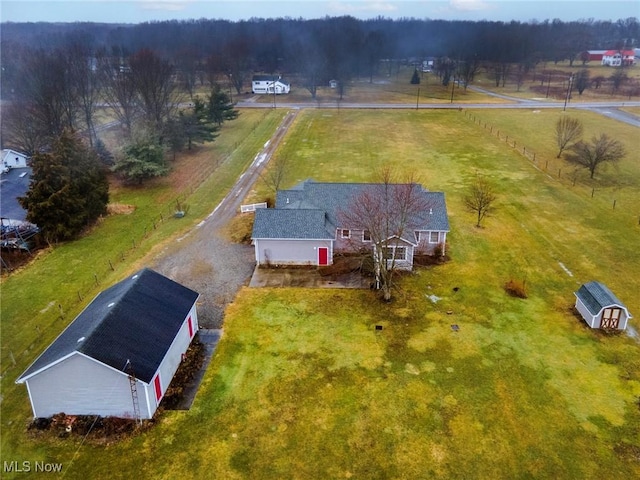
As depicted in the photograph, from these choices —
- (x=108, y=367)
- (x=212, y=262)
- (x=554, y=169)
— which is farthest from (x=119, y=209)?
(x=554, y=169)

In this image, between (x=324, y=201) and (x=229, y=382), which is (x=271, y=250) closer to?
(x=324, y=201)

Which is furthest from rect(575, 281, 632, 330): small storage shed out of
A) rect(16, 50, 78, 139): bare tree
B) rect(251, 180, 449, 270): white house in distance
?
rect(16, 50, 78, 139): bare tree

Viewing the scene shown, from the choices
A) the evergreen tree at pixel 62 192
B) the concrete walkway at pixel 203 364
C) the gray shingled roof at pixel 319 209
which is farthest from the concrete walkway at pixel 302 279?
the evergreen tree at pixel 62 192

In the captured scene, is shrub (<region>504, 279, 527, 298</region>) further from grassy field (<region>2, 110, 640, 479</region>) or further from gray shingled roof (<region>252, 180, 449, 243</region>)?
gray shingled roof (<region>252, 180, 449, 243</region>)

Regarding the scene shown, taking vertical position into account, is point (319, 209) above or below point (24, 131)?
below

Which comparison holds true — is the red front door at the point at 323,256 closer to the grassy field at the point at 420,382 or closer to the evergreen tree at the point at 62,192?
the grassy field at the point at 420,382

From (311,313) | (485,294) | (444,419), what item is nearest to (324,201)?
(311,313)

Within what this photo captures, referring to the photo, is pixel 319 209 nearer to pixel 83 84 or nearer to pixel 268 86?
pixel 83 84
